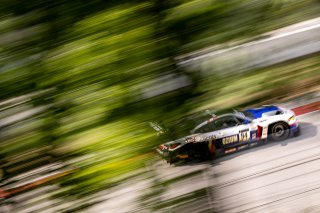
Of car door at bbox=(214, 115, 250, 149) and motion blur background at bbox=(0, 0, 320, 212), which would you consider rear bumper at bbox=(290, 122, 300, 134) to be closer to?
car door at bbox=(214, 115, 250, 149)

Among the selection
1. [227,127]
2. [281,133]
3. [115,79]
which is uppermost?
[115,79]

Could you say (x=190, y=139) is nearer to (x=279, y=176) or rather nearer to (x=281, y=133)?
(x=279, y=176)

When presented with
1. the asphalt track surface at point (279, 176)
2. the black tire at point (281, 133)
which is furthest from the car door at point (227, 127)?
the black tire at point (281, 133)

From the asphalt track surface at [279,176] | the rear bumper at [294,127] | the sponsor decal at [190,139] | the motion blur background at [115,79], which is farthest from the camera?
the rear bumper at [294,127]

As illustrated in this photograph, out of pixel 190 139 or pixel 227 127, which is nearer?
pixel 190 139

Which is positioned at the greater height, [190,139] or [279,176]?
[190,139]

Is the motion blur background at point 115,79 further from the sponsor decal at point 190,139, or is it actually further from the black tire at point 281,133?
the black tire at point 281,133

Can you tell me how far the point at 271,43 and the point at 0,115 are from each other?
0.72 metres

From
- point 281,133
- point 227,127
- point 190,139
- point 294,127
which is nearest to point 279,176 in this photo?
point 190,139

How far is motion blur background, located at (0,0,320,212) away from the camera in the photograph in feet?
2.89

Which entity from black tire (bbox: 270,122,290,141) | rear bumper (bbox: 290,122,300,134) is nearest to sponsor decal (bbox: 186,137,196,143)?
black tire (bbox: 270,122,290,141)

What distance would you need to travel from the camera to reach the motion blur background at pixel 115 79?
88 centimetres

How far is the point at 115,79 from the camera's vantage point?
89 cm

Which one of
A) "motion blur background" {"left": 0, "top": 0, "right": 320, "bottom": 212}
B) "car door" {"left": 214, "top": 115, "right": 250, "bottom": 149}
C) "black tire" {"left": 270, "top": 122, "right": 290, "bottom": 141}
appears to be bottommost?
"black tire" {"left": 270, "top": 122, "right": 290, "bottom": 141}
